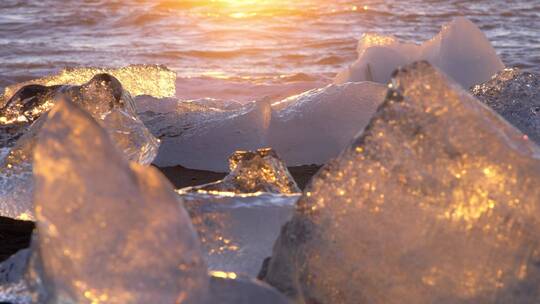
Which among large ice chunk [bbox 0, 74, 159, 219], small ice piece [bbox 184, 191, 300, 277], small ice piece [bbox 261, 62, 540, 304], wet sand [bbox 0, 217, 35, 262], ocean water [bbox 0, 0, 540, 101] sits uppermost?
small ice piece [bbox 261, 62, 540, 304]

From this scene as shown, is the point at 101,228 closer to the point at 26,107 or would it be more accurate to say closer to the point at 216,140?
the point at 216,140

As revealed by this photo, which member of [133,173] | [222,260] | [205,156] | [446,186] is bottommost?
[205,156]

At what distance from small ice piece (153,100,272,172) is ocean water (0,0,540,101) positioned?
2035mm

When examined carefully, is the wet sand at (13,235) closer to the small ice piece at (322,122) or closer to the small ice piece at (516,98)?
the small ice piece at (322,122)

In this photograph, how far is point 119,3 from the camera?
11.1 m

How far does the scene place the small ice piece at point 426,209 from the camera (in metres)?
1.32

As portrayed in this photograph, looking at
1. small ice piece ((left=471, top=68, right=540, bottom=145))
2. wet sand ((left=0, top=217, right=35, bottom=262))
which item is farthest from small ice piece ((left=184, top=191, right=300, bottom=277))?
small ice piece ((left=471, top=68, right=540, bottom=145))

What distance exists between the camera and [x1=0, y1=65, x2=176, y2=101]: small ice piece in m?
4.14

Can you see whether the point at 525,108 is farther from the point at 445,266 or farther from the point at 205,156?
the point at 445,266

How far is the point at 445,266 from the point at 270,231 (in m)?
0.39

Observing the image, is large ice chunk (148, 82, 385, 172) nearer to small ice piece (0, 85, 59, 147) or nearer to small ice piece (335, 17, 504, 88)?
small ice piece (0, 85, 59, 147)

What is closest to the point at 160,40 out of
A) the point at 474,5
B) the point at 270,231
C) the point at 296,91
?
the point at 296,91

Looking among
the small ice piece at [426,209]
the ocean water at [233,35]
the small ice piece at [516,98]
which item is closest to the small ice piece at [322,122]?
the small ice piece at [516,98]

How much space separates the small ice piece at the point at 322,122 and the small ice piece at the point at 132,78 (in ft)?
3.27
